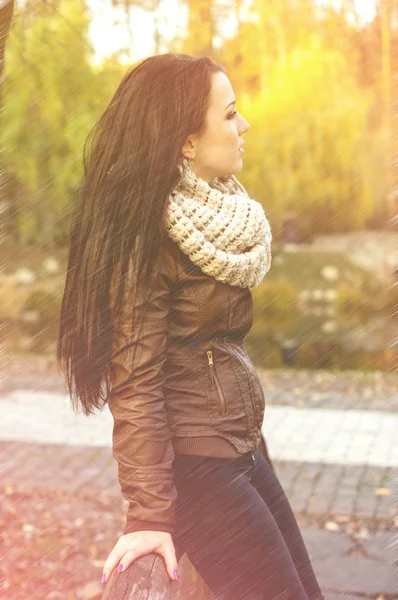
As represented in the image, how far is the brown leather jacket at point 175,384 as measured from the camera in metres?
2.05

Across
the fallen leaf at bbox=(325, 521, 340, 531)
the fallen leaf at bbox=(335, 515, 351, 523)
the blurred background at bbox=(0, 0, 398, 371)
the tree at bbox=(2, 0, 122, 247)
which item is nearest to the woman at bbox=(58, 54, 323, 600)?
the fallen leaf at bbox=(325, 521, 340, 531)

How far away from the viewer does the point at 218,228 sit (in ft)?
7.41

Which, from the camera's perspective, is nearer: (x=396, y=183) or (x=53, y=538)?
(x=53, y=538)

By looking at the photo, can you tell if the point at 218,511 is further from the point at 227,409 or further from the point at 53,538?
the point at 53,538

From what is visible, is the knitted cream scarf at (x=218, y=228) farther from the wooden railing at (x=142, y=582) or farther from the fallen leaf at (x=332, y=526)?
the fallen leaf at (x=332, y=526)

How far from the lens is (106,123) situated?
2.21 meters

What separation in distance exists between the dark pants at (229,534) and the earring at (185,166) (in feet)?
2.44

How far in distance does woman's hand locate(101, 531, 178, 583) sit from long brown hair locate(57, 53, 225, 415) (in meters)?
0.40

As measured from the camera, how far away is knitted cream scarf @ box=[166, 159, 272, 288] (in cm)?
217

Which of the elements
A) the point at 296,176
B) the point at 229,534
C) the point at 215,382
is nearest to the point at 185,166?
the point at 215,382

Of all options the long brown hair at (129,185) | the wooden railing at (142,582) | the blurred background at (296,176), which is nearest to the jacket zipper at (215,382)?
the long brown hair at (129,185)

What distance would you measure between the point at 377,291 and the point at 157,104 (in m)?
11.0

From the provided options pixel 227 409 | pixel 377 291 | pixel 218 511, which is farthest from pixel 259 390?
pixel 377 291

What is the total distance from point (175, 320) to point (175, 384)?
0.55ft
